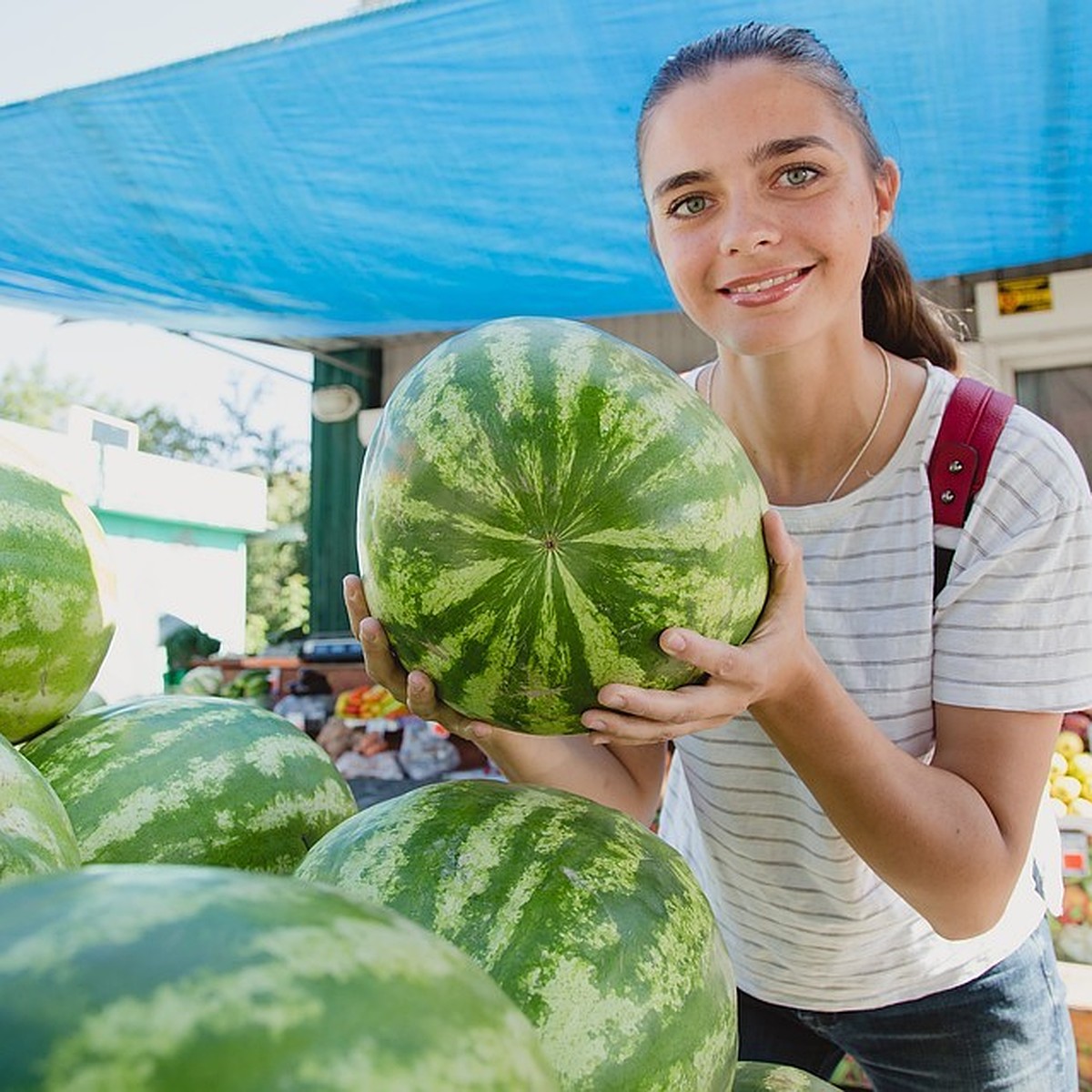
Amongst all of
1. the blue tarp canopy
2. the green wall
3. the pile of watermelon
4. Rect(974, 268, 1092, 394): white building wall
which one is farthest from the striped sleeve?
the green wall

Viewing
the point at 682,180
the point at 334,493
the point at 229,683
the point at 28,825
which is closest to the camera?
the point at 28,825

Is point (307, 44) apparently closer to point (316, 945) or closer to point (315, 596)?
point (316, 945)

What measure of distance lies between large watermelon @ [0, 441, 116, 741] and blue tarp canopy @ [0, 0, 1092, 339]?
198 centimetres

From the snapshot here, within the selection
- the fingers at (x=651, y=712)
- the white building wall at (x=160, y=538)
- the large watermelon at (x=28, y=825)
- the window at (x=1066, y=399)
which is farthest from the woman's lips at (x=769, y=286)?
the white building wall at (x=160, y=538)

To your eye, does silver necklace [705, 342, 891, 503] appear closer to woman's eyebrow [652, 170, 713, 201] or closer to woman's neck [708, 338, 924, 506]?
woman's neck [708, 338, 924, 506]

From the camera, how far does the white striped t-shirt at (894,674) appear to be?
137 cm

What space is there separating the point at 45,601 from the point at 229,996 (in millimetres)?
822

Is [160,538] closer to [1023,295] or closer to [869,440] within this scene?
[1023,295]

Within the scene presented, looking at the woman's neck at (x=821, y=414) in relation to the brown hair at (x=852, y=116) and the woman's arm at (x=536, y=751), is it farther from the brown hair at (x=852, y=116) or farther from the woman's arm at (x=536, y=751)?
the woman's arm at (x=536, y=751)

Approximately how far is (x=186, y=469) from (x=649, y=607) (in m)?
11.8

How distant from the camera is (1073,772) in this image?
12.4 feet

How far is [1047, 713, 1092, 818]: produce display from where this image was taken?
3.56 m

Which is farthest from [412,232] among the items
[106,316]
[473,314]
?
[106,316]

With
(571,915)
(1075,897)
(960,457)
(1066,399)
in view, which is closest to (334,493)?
(1066,399)
